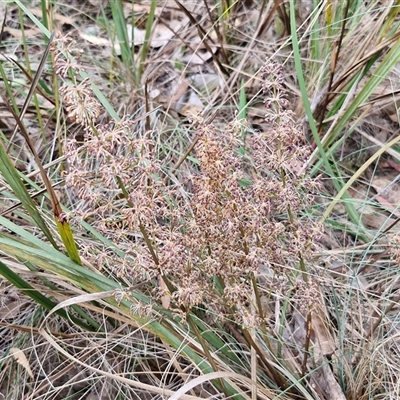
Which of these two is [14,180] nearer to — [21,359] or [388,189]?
[21,359]

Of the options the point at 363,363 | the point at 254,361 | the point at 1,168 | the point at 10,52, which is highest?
the point at 1,168

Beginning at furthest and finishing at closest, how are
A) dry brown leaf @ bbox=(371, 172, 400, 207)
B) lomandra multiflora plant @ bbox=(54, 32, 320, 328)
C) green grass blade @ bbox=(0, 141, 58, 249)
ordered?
dry brown leaf @ bbox=(371, 172, 400, 207), green grass blade @ bbox=(0, 141, 58, 249), lomandra multiflora plant @ bbox=(54, 32, 320, 328)

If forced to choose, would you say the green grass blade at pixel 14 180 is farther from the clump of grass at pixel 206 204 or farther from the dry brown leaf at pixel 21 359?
the dry brown leaf at pixel 21 359

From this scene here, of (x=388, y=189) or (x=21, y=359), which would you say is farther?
(x=388, y=189)

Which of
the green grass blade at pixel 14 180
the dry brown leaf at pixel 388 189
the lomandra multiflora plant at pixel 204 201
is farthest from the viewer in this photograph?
the dry brown leaf at pixel 388 189

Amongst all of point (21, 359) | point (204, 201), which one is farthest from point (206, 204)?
point (21, 359)

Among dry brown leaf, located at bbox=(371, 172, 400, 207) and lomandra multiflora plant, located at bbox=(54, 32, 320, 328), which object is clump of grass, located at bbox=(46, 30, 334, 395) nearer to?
lomandra multiflora plant, located at bbox=(54, 32, 320, 328)

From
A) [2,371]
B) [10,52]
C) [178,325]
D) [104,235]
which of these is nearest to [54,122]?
[10,52]

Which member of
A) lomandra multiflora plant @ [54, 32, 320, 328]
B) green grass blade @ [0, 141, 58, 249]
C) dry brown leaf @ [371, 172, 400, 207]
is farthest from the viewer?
dry brown leaf @ [371, 172, 400, 207]

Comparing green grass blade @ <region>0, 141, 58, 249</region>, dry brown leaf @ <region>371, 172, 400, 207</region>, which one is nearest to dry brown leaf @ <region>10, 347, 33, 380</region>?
green grass blade @ <region>0, 141, 58, 249</region>

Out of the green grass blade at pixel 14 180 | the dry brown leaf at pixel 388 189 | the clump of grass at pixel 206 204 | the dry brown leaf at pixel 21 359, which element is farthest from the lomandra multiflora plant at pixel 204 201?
the dry brown leaf at pixel 388 189

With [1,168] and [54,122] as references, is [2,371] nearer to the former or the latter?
[1,168]
